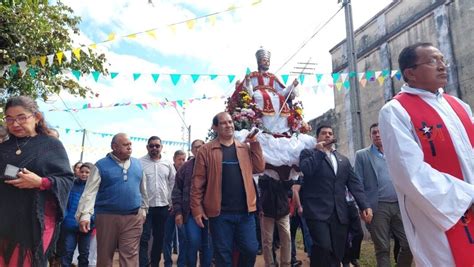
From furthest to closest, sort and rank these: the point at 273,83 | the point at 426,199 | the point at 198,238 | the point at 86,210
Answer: the point at 273,83
the point at 198,238
the point at 86,210
the point at 426,199

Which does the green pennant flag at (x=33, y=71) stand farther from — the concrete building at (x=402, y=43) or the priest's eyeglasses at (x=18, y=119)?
the concrete building at (x=402, y=43)

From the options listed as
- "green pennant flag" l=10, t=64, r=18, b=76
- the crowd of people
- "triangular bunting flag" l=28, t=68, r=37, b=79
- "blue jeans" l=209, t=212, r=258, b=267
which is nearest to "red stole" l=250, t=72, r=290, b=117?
the crowd of people

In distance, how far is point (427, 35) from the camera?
46.2ft

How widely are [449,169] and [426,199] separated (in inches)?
11.1

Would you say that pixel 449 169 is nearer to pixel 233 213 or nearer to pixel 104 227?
pixel 233 213

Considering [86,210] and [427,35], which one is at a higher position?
[427,35]

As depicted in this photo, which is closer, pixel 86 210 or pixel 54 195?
pixel 54 195

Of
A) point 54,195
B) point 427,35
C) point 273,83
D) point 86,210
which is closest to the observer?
point 54,195

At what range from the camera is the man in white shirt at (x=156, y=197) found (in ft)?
21.7

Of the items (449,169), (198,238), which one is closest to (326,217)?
(198,238)

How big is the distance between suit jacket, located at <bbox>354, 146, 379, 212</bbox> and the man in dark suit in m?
0.49

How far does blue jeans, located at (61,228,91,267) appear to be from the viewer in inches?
255

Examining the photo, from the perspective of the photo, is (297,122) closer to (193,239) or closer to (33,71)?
(193,239)

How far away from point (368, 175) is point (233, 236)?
7.38 ft
